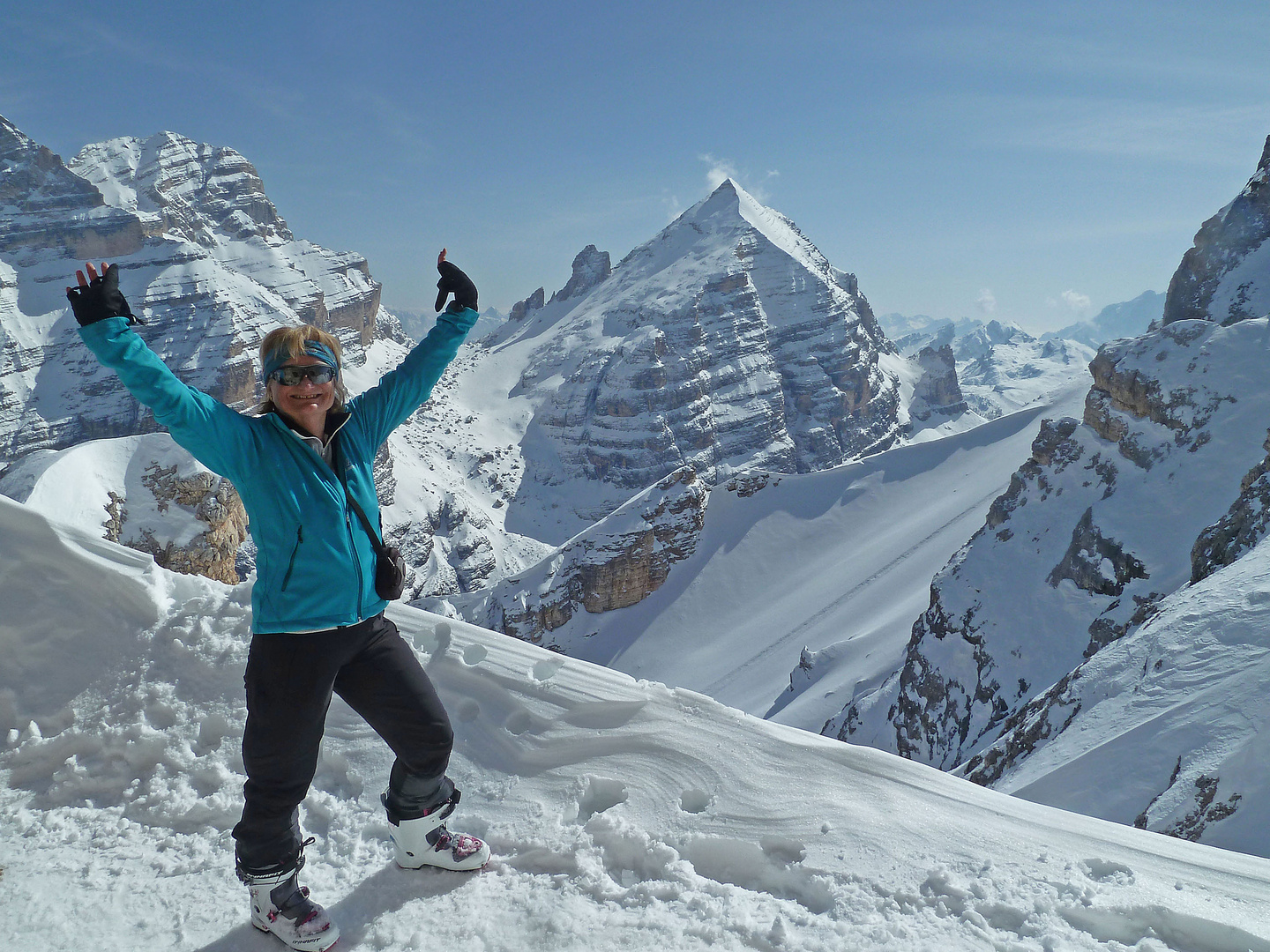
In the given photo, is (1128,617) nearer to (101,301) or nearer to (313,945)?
(313,945)

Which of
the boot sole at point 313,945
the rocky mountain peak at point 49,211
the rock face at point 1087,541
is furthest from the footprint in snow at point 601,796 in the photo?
the rocky mountain peak at point 49,211

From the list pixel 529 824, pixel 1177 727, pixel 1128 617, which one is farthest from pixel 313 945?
pixel 1128 617

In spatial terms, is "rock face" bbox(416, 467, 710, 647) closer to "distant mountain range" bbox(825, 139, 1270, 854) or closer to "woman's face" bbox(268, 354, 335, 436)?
"distant mountain range" bbox(825, 139, 1270, 854)

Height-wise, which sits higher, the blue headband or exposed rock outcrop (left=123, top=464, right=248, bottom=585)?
the blue headband

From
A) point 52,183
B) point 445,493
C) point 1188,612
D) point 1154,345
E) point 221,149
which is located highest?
point 221,149

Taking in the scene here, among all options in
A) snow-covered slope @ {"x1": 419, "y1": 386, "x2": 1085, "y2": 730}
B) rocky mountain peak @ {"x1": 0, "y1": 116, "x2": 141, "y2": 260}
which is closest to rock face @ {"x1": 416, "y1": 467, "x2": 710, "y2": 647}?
snow-covered slope @ {"x1": 419, "y1": 386, "x2": 1085, "y2": 730}

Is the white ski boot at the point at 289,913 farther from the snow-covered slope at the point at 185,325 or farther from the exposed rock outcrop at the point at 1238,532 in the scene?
the snow-covered slope at the point at 185,325

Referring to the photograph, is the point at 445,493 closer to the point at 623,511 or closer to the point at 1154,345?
the point at 623,511

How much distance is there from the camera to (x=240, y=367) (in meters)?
121

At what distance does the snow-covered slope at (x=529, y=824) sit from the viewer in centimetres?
254

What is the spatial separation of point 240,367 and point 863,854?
450ft

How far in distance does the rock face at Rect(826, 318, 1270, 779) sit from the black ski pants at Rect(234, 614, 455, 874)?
698 inches

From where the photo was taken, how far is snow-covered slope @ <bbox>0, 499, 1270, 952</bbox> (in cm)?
254

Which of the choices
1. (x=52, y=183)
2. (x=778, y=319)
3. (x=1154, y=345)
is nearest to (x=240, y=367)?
(x=52, y=183)
